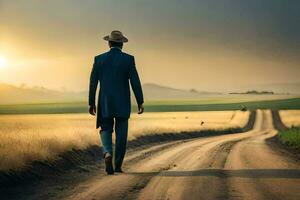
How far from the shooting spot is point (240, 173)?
10.3 meters

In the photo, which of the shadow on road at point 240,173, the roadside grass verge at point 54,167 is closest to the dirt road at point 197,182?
the shadow on road at point 240,173

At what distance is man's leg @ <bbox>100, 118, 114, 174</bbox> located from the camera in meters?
10.4

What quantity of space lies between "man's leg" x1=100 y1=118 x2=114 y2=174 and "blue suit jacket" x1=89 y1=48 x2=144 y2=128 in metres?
0.14

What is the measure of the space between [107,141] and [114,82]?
3.74ft

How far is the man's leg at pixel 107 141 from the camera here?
10.4 m

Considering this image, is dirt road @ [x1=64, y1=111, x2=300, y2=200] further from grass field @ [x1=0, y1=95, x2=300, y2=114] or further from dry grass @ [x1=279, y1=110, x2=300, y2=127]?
grass field @ [x1=0, y1=95, x2=300, y2=114]

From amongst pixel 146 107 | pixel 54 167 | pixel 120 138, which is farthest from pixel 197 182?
pixel 146 107

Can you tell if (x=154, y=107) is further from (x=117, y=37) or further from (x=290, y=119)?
(x=117, y=37)

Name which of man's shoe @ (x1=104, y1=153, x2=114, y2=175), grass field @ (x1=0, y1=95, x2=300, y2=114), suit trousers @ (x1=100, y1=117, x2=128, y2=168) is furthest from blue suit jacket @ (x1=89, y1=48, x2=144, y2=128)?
grass field @ (x1=0, y1=95, x2=300, y2=114)

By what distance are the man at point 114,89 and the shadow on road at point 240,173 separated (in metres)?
0.78

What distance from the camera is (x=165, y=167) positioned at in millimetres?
11633

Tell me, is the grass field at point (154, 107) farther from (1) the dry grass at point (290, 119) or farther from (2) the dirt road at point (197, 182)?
(2) the dirt road at point (197, 182)

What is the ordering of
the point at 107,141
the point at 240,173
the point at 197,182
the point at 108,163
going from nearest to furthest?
the point at 197,182 < the point at 240,173 < the point at 108,163 < the point at 107,141

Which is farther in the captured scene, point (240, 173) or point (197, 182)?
point (240, 173)
